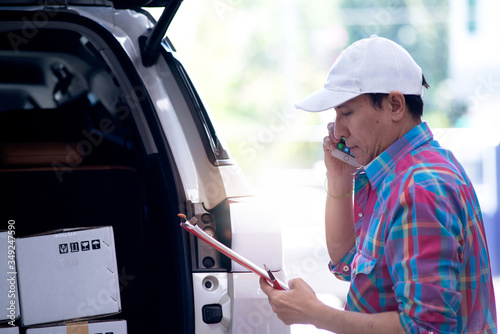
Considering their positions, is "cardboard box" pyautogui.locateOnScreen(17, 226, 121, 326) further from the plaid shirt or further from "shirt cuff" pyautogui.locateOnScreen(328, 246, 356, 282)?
the plaid shirt

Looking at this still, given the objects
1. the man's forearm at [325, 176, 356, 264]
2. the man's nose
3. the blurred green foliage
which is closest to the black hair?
the man's nose

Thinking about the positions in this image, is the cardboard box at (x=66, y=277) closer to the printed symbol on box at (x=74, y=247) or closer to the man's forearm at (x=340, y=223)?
the printed symbol on box at (x=74, y=247)

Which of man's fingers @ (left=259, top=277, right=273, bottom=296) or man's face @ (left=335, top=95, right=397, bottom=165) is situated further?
man's fingers @ (left=259, top=277, right=273, bottom=296)

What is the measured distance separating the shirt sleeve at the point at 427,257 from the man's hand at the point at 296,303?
0.24 m

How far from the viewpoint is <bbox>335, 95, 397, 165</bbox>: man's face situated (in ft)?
4.95

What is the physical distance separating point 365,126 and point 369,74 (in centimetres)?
13

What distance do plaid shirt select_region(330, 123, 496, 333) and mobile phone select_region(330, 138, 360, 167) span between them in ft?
0.86

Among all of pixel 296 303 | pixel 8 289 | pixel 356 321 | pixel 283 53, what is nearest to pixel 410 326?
pixel 356 321

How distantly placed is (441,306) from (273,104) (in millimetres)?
9681

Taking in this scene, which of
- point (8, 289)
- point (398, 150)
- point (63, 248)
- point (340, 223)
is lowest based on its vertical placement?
point (8, 289)

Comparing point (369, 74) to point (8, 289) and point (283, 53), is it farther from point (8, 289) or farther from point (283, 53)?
point (283, 53)

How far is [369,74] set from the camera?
4.88 feet

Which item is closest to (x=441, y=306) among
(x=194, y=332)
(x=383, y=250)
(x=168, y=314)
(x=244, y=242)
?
(x=383, y=250)

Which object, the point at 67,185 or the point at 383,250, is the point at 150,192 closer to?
the point at 67,185
